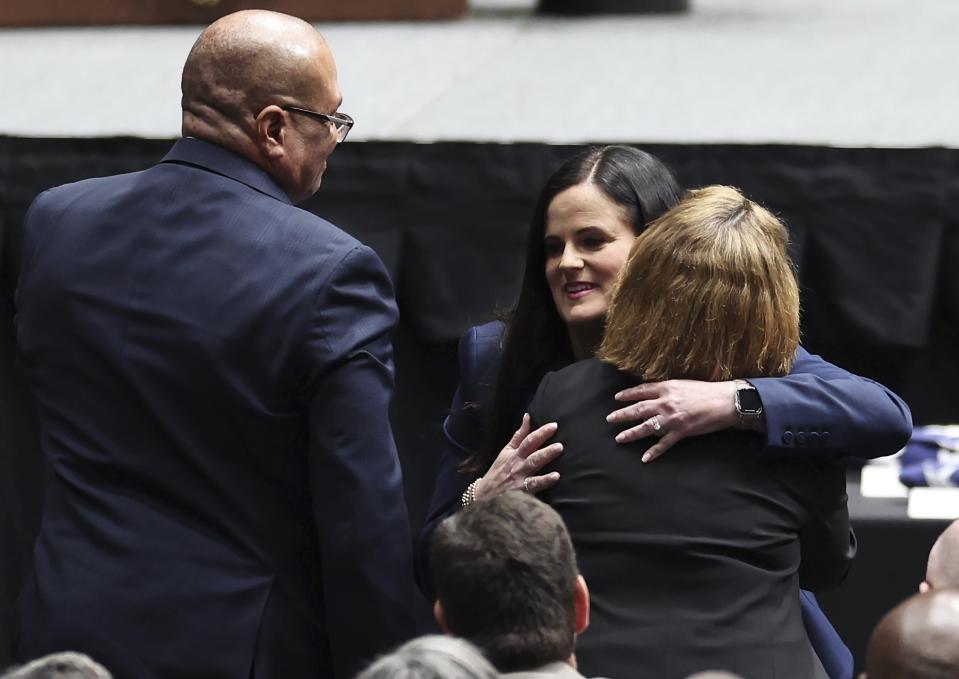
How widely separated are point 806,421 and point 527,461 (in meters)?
0.32

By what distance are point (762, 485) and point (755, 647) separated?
0.18m

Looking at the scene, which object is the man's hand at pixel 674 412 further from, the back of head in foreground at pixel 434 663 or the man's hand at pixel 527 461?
the back of head in foreground at pixel 434 663

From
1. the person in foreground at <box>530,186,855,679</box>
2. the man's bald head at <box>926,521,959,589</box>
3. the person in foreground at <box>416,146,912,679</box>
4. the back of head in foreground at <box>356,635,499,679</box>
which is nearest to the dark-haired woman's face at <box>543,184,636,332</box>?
the person in foreground at <box>416,146,912,679</box>

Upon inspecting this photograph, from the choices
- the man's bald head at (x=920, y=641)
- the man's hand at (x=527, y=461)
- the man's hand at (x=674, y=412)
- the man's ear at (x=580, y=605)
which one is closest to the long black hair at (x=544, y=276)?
the man's hand at (x=527, y=461)

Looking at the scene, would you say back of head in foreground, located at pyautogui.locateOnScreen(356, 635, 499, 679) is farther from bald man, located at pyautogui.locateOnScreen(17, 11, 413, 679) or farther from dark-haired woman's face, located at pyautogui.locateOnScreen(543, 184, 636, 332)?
dark-haired woman's face, located at pyautogui.locateOnScreen(543, 184, 636, 332)

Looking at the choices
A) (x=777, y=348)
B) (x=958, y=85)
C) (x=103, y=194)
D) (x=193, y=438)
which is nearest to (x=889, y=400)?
(x=777, y=348)

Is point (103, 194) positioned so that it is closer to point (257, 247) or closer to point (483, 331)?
point (257, 247)

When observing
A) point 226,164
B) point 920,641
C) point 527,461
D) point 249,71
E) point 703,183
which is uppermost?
point 249,71

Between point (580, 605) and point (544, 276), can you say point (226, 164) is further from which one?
point (580, 605)

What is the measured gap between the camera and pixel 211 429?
1.78m

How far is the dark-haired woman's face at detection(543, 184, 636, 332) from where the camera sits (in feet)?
6.97

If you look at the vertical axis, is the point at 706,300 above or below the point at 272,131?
below

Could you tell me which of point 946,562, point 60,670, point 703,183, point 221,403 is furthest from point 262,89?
point 703,183

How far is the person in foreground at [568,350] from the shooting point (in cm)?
185
